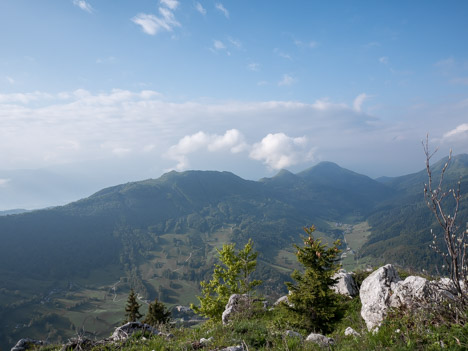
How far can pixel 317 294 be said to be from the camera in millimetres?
19906

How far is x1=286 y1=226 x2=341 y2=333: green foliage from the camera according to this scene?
64.4 ft

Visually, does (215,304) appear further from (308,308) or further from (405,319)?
(405,319)

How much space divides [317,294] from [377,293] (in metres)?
5.53

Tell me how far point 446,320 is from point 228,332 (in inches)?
346

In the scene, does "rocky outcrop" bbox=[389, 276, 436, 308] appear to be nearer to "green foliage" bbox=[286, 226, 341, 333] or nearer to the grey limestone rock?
"green foliage" bbox=[286, 226, 341, 333]

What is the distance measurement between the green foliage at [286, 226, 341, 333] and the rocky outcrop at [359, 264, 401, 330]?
347cm

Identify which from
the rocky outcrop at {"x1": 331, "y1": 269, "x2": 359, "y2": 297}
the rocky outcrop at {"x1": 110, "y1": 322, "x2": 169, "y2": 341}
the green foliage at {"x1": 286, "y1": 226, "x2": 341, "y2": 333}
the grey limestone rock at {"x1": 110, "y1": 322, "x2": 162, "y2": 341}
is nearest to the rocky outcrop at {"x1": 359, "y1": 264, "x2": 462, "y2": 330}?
the green foliage at {"x1": 286, "y1": 226, "x2": 341, "y2": 333}

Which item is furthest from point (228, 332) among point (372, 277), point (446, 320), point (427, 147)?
point (427, 147)

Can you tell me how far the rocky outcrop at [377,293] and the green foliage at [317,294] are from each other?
11.4 feet

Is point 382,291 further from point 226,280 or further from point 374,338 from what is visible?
point 226,280

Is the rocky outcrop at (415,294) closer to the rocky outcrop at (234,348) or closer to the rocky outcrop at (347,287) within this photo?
the rocky outcrop at (234,348)

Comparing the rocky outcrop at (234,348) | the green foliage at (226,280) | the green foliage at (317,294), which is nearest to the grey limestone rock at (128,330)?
the rocky outcrop at (234,348)

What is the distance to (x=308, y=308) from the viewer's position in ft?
65.7

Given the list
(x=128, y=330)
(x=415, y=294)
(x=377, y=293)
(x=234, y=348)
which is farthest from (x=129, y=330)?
(x=415, y=294)
